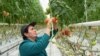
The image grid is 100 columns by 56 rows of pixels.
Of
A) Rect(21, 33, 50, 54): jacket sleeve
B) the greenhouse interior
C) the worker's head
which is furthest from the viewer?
the worker's head

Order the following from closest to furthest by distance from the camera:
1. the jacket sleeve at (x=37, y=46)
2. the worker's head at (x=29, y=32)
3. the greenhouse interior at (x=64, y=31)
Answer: the greenhouse interior at (x=64, y=31) → the jacket sleeve at (x=37, y=46) → the worker's head at (x=29, y=32)

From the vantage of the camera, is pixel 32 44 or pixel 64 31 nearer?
pixel 64 31

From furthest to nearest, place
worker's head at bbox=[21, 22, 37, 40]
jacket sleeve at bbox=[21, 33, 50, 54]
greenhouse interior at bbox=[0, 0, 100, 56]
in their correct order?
worker's head at bbox=[21, 22, 37, 40] → jacket sleeve at bbox=[21, 33, 50, 54] → greenhouse interior at bbox=[0, 0, 100, 56]

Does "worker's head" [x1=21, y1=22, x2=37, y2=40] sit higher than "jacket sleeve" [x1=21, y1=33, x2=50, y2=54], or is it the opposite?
"worker's head" [x1=21, y1=22, x2=37, y2=40]

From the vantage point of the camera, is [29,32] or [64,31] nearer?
[64,31]

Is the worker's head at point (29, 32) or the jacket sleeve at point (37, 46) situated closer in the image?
the jacket sleeve at point (37, 46)

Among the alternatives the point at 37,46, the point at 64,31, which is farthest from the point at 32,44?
the point at 64,31

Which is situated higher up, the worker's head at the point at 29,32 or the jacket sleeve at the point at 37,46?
the worker's head at the point at 29,32

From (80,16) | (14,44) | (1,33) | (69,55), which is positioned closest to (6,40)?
(1,33)

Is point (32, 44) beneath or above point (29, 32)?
beneath

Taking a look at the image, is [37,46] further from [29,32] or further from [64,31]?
[64,31]

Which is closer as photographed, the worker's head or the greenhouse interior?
the greenhouse interior

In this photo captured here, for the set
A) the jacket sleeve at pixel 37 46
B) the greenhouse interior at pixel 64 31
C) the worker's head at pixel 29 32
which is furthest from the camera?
the worker's head at pixel 29 32

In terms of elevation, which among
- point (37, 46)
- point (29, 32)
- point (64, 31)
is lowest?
point (37, 46)
